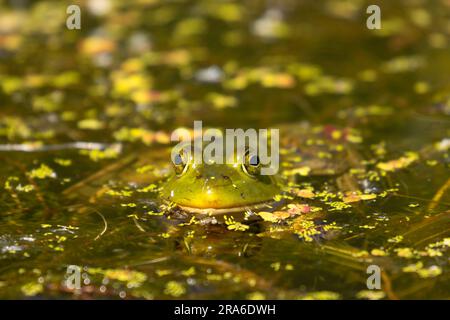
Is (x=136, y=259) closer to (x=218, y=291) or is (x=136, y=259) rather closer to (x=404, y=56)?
(x=218, y=291)

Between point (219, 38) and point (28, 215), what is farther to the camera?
point (219, 38)

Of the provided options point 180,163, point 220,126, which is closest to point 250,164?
point 180,163

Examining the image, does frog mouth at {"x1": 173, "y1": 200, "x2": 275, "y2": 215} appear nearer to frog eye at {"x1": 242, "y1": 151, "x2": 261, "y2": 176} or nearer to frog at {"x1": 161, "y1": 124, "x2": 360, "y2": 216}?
frog at {"x1": 161, "y1": 124, "x2": 360, "y2": 216}

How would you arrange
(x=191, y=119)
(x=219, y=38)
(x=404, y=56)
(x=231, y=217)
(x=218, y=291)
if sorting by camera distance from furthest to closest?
(x=219, y=38)
(x=404, y=56)
(x=191, y=119)
(x=231, y=217)
(x=218, y=291)

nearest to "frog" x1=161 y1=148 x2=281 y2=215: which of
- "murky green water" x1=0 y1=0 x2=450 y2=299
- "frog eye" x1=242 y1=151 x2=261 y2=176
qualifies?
"frog eye" x1=242 y1=151 x2=261 y2=176

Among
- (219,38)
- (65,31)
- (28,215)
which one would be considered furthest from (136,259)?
(65,31)

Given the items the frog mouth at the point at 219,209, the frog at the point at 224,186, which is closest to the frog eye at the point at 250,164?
the frog at the point at 224,186

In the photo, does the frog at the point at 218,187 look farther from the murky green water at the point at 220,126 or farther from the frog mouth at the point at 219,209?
the murky green water at the point at 220,126
